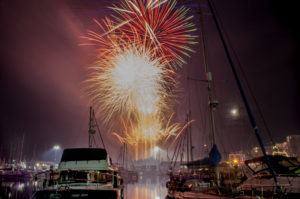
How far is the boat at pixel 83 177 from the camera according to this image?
10.6 meters

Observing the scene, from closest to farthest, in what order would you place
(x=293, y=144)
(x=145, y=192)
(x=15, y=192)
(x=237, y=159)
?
(x=237, y=159) < (x=15, y=192) < (x=145, y=192) < (x=293, y=144)

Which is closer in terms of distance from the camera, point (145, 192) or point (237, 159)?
point (237, 159)

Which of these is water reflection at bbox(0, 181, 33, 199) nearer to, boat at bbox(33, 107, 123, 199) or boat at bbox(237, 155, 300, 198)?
boat at bbox(33, 107, 123, 199)

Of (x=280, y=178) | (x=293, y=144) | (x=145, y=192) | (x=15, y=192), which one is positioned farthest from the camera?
(x=293, y=144)

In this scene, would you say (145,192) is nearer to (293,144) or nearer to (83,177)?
(83,177)

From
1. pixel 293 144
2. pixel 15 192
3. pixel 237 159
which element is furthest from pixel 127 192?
pixel 293 144

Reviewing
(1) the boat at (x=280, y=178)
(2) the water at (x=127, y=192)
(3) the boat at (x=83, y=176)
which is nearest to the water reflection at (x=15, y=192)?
(2) the water at (x=127, y=192)

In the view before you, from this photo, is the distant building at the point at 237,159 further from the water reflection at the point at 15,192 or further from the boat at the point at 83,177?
the water reflection at the point at 15,192

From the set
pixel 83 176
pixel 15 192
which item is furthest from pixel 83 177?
pixel 15 192

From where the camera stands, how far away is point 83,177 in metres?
14.0

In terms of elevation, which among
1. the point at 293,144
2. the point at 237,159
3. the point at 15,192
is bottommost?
the point at 15,192

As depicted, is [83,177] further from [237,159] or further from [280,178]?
[237,159]

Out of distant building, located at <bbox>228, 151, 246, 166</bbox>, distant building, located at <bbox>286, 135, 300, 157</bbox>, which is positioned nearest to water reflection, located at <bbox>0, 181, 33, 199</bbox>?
distant building, located at <bbox>228, 151, 246, 166</bbox>

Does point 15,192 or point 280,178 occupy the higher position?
point 280,178
